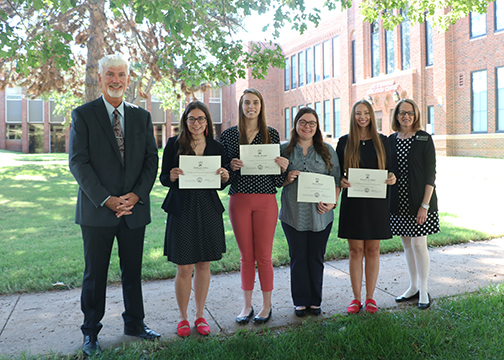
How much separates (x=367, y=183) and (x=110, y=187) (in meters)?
2.37

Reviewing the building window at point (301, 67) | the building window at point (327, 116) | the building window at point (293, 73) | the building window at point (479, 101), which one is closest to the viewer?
the building window at point (479, 101)

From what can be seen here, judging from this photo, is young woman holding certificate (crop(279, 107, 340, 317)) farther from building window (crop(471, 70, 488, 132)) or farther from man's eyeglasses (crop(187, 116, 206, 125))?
building window (crop(471, 70, 488, 132))

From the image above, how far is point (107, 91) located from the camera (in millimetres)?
3465

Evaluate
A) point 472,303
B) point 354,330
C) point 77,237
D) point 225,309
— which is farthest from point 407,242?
point 77,237

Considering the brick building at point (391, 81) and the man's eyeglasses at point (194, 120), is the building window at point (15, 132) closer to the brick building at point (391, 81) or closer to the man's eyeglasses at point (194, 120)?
the brick building at point (391, 81)

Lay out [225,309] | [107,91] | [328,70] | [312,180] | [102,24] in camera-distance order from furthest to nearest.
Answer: [328,70], [102,24], [225,309], [312,180], [107,91]

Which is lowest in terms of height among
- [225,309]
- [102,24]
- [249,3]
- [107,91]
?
[225,309]

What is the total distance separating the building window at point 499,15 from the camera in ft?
68.2

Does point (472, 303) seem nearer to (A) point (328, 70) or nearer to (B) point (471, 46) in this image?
(B) point (471, 46)

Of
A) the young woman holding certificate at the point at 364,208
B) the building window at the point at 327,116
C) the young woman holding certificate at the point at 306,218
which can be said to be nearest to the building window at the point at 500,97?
the building window at the point at 327,116

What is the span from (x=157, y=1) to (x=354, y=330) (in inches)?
155

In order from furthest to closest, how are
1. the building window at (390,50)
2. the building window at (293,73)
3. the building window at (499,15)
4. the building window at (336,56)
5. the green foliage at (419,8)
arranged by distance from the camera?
the building window at (293,73) < the building window at (336,56) < the building window at (390,50) < the building window at (499,15) < the green foliage at (419,8)

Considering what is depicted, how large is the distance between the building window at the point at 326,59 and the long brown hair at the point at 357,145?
30897 millimetres

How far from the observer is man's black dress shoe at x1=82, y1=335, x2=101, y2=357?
3217 millimetres
